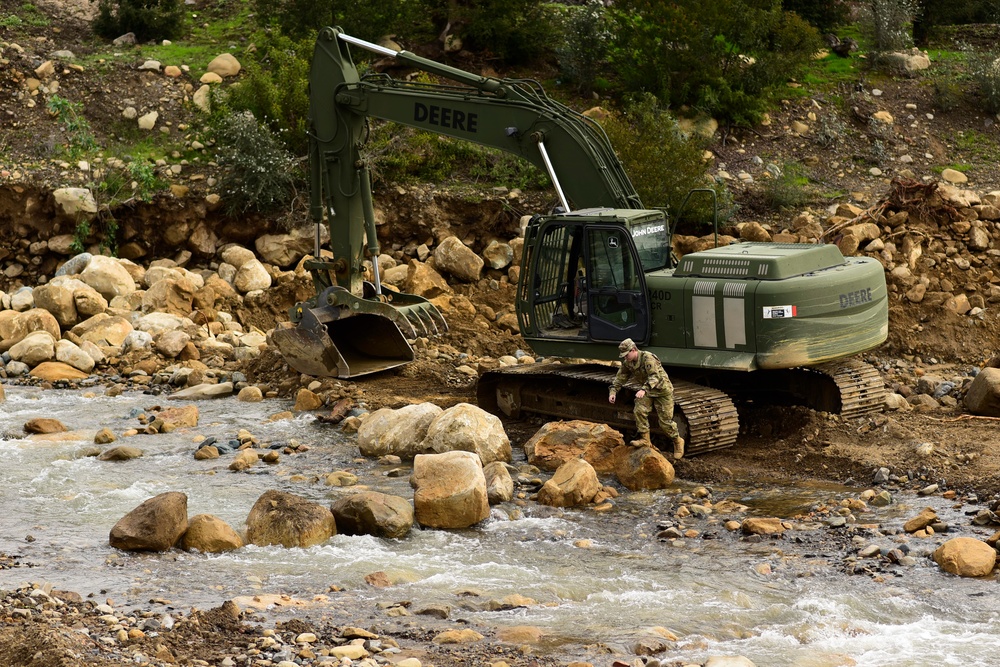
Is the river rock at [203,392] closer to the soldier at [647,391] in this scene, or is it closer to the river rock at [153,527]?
the river rock at [153,527]

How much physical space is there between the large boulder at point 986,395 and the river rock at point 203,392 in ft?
28.5

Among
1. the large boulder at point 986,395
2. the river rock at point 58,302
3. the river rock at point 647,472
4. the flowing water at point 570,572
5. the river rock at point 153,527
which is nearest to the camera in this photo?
the flowing water at point 570,572

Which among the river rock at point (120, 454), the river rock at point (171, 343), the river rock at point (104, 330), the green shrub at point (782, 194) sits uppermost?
the green shrub at point (782, 194)

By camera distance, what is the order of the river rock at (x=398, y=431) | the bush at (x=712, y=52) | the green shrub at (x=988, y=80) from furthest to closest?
the green shrub at (x=988, y=80) → the bush at (x=712, y=52) → the river rock at (x=398, y=431)

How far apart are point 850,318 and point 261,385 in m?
7.29

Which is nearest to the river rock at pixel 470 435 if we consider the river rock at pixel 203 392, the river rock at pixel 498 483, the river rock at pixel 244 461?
the river rock at pixel 498 483

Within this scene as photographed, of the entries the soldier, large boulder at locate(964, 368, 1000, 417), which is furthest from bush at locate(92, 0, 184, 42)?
large boulder at locate(964, 368, 1000, 417)

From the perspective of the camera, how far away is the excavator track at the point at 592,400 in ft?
37.5

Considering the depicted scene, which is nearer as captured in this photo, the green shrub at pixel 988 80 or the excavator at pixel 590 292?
the excavator at pixel 590 292

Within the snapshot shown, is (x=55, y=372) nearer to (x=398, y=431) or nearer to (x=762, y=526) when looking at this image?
A: (x=398, y=431)

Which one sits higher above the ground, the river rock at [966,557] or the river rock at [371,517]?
the river rock at [371,517]

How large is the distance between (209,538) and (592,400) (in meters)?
4.57

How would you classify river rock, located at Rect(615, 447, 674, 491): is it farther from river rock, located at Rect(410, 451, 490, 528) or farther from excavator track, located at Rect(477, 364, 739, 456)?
river rock, located at Rect(410, 451, 490, 528)

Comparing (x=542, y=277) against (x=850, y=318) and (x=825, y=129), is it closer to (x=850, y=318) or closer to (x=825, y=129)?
(x=850, y=318)
